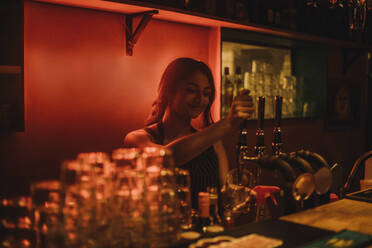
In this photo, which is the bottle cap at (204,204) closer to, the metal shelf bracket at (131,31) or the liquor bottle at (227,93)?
the metal shelf bracket at (131,31)

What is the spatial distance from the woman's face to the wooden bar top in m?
0.85

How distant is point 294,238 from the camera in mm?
1289

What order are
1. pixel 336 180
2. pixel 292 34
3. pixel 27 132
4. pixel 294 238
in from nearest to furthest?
pixel 294 238, pixel 336 180, pixel 27 132, pixel 292 34

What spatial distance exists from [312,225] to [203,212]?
371 mm

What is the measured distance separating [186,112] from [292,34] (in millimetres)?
1235

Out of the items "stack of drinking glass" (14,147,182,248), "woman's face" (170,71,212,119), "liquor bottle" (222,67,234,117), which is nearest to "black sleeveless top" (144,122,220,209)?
"woman's face" (170,71,212,119)

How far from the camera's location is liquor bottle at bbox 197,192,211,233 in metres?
1.37

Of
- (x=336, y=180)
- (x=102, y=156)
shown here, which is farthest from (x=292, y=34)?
(x=102, y=156)

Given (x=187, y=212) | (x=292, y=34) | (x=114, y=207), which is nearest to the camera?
(x=114, y=207)

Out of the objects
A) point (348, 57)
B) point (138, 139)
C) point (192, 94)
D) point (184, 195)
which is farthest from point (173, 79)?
point (348, 57)

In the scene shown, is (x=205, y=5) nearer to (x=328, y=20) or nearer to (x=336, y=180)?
(x=336, y=180)

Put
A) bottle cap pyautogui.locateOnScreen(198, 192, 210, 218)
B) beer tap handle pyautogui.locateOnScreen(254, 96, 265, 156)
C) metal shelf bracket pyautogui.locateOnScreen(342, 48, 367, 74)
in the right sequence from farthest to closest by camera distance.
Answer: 1. metal shelf bracket pyautogui.locateOnScreen(342, 48, 367, 74)
2. beer tap handle pyautogui.locateOnScreen(254, 96, 265, 156)
3. bottle cap pyautogui.locateOnScreen(198, 192, 210, 218)

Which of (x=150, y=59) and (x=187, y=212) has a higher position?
(x=150, y=59)

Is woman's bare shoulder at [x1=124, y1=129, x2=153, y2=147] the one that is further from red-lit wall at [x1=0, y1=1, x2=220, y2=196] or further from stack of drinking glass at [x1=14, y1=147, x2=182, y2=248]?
stack of drinking glass at [x1=14, y1=147, x2=182, y2=248]
